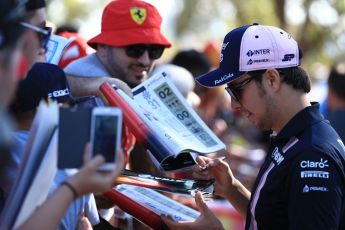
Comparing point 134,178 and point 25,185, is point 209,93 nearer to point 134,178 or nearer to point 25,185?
point 134,178

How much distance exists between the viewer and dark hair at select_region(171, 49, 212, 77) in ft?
25.0

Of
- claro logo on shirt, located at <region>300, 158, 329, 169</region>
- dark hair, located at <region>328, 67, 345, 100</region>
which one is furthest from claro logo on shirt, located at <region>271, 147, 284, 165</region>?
dark hair, located at <region>328, 67, 345, 100</region>

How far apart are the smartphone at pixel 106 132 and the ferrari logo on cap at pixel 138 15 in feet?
6.87

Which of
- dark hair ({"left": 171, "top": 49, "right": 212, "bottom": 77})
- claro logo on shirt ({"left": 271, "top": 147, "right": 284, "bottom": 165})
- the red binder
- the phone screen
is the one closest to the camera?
the phone screen

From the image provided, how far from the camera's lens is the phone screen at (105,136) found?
254cm

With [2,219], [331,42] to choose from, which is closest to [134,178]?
[2,219]

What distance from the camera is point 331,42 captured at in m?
25.1

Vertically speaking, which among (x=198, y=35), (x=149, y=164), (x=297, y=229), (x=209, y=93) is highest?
(x=297, y=229)

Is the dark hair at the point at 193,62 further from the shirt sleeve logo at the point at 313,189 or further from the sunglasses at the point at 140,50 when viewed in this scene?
the shirt sleeve logo at the point at 313,189

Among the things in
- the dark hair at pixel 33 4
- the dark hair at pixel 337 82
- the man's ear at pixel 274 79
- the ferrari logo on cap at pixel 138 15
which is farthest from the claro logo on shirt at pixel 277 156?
the dark hair at pixel 337 82

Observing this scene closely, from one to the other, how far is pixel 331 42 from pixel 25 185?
2332 centimetres

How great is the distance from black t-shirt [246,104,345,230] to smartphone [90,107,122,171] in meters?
0.98

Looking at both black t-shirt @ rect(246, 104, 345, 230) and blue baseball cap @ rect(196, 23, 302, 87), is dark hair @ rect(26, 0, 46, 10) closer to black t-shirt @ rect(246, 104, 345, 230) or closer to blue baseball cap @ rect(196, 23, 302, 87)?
blue baseball cap @ rect(196, 23, 302, 87)

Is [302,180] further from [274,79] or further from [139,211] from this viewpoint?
[139,211]
